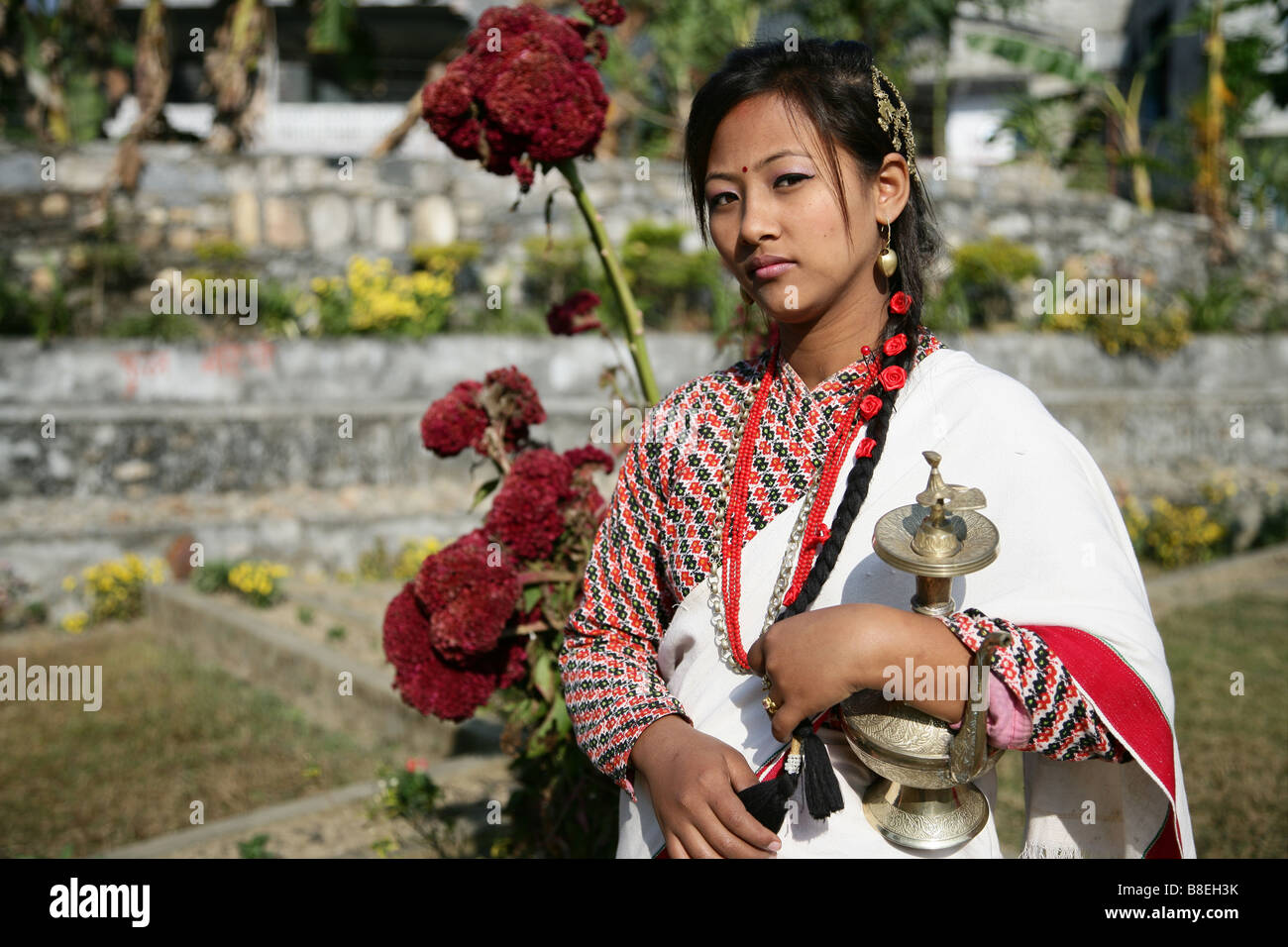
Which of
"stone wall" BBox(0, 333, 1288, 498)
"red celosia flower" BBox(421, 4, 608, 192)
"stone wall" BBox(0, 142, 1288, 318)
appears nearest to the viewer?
"red celosia flower" BBox(421, 4, 608, 192)

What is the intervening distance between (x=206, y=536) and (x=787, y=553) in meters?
6.40

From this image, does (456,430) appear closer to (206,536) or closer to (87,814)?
(87,814)

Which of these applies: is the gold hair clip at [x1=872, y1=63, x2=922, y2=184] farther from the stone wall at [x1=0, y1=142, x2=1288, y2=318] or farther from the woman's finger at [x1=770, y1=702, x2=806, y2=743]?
the stone wall at [x1=0, y1=142, x2=1288, y2=318]

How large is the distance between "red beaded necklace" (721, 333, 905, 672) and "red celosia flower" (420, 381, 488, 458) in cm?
99

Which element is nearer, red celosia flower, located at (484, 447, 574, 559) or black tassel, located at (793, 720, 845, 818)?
black tassel, located at (793, 720, 845, 818)

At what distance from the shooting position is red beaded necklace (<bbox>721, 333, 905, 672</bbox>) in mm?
1580

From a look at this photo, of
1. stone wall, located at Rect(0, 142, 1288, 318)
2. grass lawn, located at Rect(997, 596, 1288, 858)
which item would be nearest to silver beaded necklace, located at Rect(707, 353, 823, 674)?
grass lawn, located at Rect(997, 596, 1288, 858)

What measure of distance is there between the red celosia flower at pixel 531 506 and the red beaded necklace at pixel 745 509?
770 millimetres

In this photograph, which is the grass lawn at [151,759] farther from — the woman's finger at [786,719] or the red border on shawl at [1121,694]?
the red border on shawl at [1121,694]

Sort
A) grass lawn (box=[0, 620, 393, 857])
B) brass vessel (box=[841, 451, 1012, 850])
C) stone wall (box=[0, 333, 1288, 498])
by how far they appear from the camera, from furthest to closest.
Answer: stone wall (box=[0, 333, 1288, 498]) → grass lawn (box=[0, 620, 393, 857]) → brass vessel (box=[841, 451, 1012, 850])

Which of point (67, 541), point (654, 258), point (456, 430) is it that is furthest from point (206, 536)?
point (456, 430)

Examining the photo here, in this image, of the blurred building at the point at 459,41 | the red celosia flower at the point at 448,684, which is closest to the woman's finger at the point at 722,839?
the red celosia flower at the point at 448,684

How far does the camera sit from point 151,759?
4.61 meters

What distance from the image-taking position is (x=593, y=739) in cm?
168
